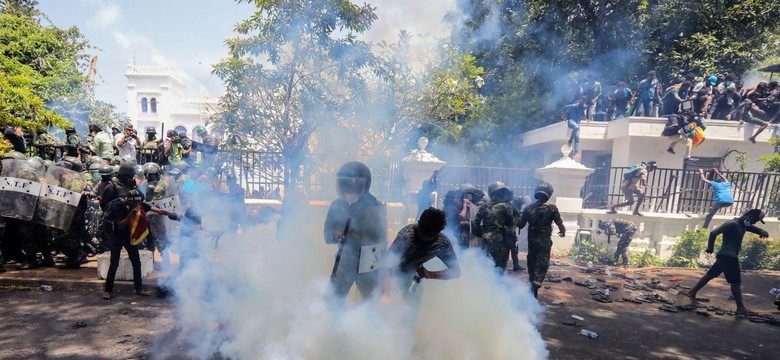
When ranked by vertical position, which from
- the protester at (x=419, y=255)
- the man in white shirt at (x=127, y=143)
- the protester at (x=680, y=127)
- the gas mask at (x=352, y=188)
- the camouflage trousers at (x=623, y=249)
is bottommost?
the camouflage trousers at (x=623, y=249)

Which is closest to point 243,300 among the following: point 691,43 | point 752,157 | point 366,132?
point 366,132

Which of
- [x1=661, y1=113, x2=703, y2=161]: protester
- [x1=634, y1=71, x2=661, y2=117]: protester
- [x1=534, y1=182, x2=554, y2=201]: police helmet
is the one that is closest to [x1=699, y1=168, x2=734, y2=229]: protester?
[x1=661, y1=113, x2=703, y2=161]: protester

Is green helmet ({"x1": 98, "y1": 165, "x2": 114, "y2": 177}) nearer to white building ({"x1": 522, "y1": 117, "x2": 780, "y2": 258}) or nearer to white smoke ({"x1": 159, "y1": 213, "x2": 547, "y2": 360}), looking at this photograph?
white smoke ({"x1": 159, "y1": 213, "x2": 547, "y2": 360})

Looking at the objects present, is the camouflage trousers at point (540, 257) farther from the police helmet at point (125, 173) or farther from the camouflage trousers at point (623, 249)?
the police helmet at point (125, 173)

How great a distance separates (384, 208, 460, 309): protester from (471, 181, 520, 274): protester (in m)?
2.34

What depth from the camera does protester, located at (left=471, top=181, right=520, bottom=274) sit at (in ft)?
18.6

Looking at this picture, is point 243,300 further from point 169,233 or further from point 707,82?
point 707,82

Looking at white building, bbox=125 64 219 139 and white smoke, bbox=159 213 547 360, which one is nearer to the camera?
white smoke, bbox=159 213 547 360

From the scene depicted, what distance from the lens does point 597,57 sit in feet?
44.9

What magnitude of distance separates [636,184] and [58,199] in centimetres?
1135

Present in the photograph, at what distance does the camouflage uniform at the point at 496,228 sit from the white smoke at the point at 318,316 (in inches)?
19.6

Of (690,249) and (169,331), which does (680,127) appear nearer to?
(690,249)

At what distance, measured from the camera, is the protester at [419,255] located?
325cm

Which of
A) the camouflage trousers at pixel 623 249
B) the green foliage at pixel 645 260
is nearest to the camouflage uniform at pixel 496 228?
the camouflage trousers at pixel 623 249
